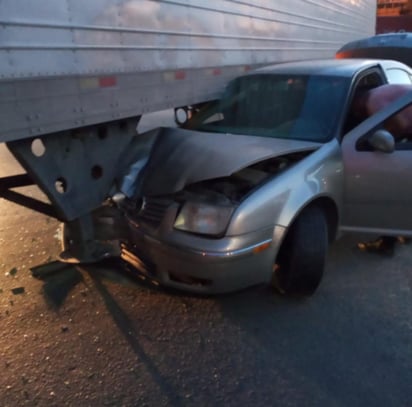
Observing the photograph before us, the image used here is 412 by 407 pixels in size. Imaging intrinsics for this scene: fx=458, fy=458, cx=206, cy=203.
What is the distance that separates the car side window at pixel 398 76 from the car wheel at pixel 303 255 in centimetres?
219

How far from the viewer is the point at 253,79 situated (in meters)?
4.36

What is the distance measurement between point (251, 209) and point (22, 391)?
1.60 metres

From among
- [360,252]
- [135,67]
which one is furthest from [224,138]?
[360,252]

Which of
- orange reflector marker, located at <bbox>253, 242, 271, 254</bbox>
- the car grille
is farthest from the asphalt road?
the car grille

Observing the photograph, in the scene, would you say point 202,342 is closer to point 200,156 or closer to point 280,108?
point 200,156

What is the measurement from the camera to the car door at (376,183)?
11.0 feet

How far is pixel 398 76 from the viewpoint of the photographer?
15.7ft

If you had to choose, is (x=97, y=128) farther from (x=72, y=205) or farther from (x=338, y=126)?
(x=338, y=126)

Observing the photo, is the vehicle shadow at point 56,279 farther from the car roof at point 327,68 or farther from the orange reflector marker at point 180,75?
the car roof at point 327,68

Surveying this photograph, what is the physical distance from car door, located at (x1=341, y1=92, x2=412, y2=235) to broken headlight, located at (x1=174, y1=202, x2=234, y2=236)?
1.15m

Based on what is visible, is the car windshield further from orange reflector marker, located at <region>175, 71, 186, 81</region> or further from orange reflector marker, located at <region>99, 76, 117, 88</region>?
orange reflector marker, located at <region>99, 76, 117, 88</region>

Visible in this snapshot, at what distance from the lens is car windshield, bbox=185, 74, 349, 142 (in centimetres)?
358

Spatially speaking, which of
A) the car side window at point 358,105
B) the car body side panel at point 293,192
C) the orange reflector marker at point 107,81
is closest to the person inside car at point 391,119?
the car side window at point 358,105

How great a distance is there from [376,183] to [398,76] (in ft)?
6.44
